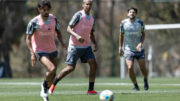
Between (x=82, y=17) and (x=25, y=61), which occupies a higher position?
(x=82, y=17)

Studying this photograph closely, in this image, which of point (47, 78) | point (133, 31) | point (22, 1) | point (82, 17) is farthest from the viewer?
point (22, 1)

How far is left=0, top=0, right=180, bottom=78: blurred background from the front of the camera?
33.8 metres

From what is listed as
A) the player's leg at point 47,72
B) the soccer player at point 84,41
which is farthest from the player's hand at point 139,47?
the player's leg at point 47,72

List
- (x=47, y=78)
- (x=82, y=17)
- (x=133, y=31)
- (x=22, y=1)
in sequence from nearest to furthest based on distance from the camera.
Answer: (x=47, y=78) < (x=82, y=17) < (x=133, y=31) < (x=22, y=1)

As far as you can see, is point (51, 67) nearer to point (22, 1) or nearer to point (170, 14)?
point (22, 1)

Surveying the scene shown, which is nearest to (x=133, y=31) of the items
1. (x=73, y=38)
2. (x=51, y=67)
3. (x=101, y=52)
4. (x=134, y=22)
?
(x=134, y=22)

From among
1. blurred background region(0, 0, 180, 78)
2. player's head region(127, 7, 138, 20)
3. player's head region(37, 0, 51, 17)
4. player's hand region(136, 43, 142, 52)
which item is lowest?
blurred background region(0, 0, 180, 78)

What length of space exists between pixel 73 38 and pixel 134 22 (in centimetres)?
223

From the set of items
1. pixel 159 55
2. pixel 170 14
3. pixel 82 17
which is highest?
pixel 82 17

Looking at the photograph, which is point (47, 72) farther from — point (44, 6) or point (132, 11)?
point (132, 11)

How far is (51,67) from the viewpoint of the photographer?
36.2 feet

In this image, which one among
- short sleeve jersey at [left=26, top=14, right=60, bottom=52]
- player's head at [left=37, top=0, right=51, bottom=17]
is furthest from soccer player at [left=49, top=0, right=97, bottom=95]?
player's head at [left=37, top=0, right=51, bottom=17]

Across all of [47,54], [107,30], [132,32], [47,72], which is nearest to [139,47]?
[132,32]

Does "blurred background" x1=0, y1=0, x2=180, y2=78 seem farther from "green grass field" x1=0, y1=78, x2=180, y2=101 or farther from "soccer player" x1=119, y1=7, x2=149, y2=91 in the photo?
"soccer player" x1=119, y1=7, x2=149, y2=91
